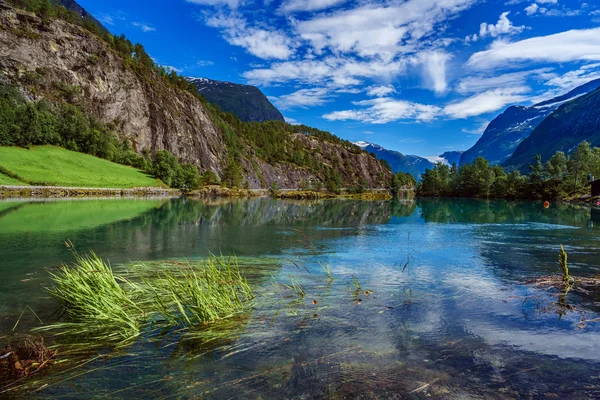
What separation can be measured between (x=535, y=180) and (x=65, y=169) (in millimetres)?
146600

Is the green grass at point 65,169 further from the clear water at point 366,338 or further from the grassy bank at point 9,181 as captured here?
the clear water at point 366,338

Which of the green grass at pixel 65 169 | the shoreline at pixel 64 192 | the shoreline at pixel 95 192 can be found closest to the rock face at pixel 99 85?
the green grass at pixel 65 169

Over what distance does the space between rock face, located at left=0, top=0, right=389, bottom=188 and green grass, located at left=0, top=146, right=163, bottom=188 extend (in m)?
28.1

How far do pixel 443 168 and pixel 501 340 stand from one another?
669 ft

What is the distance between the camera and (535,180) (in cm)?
12775

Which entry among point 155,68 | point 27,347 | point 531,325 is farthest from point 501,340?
point 155,68

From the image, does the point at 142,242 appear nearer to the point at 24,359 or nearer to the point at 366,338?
the point at 24,359

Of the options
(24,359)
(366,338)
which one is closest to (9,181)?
(24,359)

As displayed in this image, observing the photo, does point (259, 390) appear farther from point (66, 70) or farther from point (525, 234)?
point (66, 70)

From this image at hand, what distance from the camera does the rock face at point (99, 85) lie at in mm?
117438

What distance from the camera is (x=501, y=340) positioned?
959 centimetres

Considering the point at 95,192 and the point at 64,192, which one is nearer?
the point at 64,192

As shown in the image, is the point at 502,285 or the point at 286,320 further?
the point at 502,285

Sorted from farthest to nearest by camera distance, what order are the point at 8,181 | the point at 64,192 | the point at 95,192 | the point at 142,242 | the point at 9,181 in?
1. the point at 95,192
2. the point at 64,192
3. the point at 9,181
4. the point at 8,181
5. the point at 142,242
